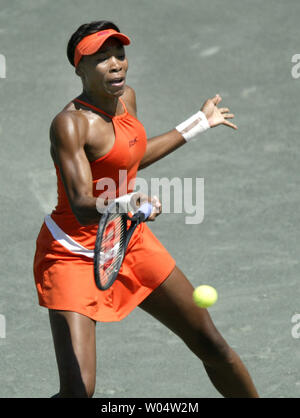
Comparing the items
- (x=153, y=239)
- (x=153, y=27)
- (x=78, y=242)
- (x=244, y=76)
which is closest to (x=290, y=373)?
(x=153, y=239)

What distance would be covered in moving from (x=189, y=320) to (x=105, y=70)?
4.09 ft

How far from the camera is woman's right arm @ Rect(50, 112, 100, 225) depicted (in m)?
4.23

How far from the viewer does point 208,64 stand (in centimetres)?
883

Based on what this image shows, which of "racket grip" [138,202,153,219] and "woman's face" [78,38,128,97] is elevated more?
"woman's face" [78,38,128,97]

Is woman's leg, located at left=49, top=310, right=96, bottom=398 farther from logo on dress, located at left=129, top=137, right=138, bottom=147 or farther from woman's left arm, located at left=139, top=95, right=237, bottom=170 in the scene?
woman's left arm, located at left=139, top=95, right=237, bottom=170

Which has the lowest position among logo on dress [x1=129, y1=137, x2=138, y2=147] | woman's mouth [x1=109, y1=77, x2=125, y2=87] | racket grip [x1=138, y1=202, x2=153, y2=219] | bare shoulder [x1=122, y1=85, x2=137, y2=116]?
racket grip [x1=138, y1=202, x2=153, y2=219]

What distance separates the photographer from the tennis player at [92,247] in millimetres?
4285

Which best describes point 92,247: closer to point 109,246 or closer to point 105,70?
point 109,246

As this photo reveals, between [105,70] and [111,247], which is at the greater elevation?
[105,70]

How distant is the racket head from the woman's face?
595 millimetres

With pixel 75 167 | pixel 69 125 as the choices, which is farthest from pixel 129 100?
pixel 75 167

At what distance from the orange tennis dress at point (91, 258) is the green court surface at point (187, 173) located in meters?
0.96

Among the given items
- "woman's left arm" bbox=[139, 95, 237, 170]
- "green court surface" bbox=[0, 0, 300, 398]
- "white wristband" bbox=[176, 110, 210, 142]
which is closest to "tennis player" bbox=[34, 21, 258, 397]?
"woman's left arm" bbox=[139, 95, 237, 170]

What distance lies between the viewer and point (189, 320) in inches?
185
